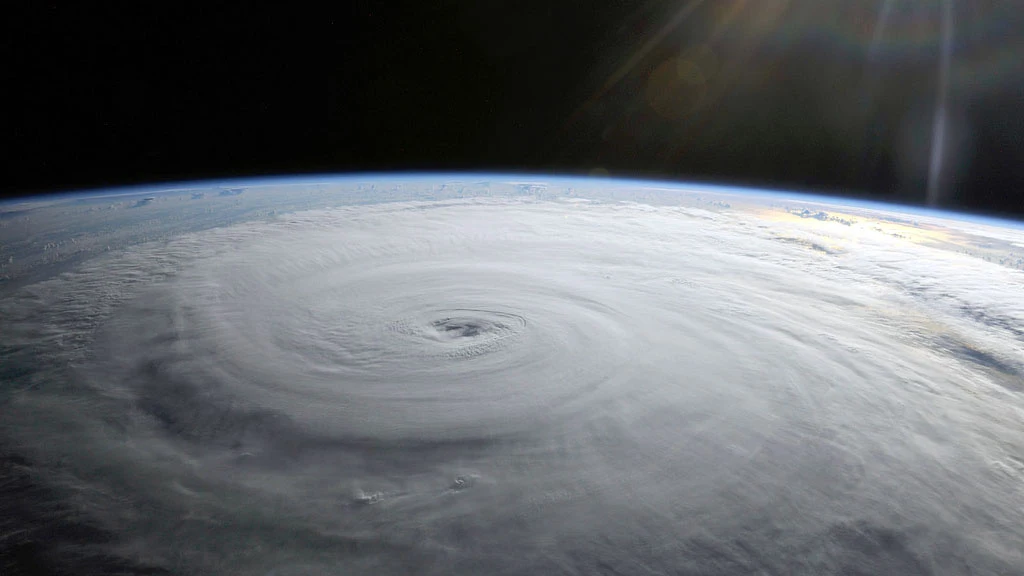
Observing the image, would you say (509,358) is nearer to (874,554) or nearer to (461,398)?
(461,398)

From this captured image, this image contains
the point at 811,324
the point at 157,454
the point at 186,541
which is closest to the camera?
the point at 186,541

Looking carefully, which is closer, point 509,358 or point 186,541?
point 186,541

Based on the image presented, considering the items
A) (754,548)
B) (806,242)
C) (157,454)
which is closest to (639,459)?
(754,548)

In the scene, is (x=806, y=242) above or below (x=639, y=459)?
above

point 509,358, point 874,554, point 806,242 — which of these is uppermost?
point 806,242

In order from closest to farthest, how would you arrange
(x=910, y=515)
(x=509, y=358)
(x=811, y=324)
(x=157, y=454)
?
(x=910, y=515) < (x=157, y=454) < (x=509, y=358) < (x=811, y=324)

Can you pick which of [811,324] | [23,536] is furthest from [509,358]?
[811,324]

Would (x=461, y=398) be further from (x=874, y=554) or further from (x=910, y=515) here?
(x=910, y=515)
